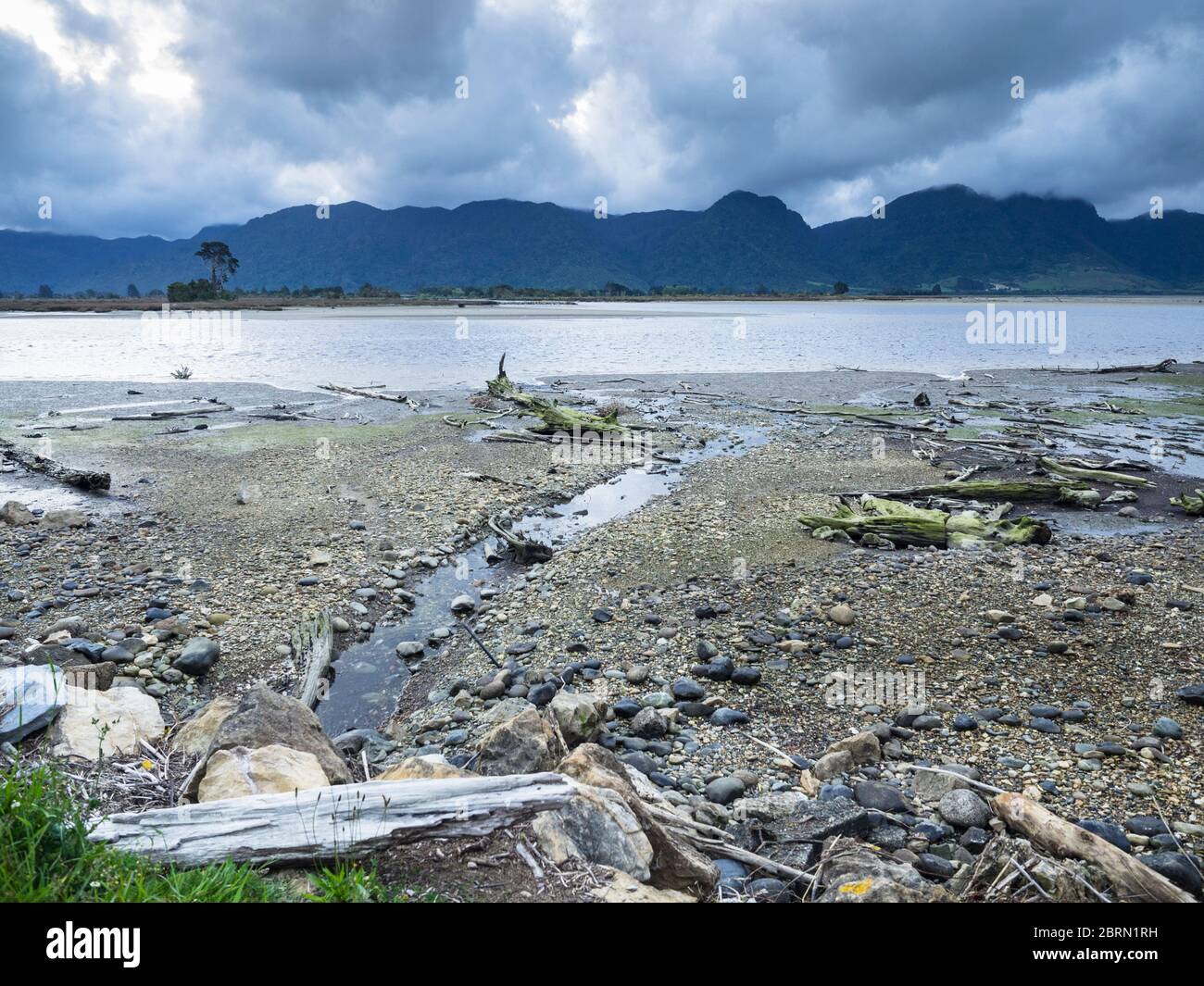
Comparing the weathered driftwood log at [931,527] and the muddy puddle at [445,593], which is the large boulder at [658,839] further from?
the weathered driftwood log at [931,527]

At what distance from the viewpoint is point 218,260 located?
506 ft

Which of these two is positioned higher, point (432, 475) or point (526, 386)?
point (526, 386)

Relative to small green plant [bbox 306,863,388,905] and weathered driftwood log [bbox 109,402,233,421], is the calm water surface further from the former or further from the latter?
small green plant [bbox 306,863,388,905]

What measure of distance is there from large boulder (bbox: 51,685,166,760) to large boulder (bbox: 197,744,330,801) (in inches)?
32.0

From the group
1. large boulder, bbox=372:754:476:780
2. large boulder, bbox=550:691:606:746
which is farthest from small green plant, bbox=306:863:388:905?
large boulder, bbox=550:691:606:746

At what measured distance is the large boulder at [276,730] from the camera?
15.6ft

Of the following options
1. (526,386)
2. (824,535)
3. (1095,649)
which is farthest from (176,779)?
(526,386)

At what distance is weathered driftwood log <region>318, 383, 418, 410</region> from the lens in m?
30.9

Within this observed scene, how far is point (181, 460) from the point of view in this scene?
62.2 feet

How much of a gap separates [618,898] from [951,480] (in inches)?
609

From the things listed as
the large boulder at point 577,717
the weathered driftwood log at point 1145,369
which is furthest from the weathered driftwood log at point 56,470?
the weathered driftwood log at point 1145,369

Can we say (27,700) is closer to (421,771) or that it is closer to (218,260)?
(421,771)

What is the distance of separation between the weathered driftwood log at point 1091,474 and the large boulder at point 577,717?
51.0ft
